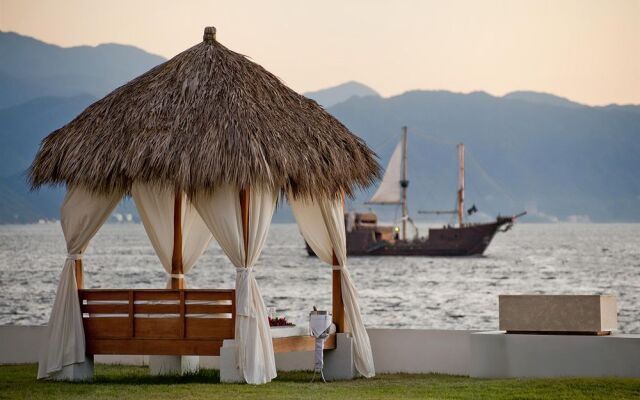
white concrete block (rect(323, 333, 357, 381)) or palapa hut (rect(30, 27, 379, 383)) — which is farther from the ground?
palapa hut (rect(30, 27, 379, 383))

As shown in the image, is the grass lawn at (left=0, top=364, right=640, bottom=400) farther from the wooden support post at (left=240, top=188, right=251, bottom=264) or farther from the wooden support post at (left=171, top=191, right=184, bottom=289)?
the wooden support post at (left=240, top=188, right=251, bottom=264)

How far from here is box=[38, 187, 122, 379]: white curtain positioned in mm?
9977

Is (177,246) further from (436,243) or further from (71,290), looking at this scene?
(436,243)

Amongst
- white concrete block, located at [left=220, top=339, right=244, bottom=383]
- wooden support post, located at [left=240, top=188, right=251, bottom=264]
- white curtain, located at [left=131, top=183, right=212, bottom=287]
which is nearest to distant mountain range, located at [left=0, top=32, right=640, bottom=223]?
white curtain, located at [left=131, top=183, right=212, bottom=287]

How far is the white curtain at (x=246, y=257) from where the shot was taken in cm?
952

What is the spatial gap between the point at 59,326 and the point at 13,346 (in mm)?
2184

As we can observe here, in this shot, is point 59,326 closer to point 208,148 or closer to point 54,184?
point 54,184

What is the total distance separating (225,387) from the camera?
30.4 feet

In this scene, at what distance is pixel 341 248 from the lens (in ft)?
34.9

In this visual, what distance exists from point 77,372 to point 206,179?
2.06 meters

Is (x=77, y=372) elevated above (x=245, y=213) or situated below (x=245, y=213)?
below

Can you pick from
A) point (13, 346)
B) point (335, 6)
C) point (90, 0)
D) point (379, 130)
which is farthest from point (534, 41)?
point (13, 346)

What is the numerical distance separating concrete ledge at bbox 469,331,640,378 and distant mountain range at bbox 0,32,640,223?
70270 mm

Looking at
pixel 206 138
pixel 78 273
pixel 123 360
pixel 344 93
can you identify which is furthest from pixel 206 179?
pixel 344 93
